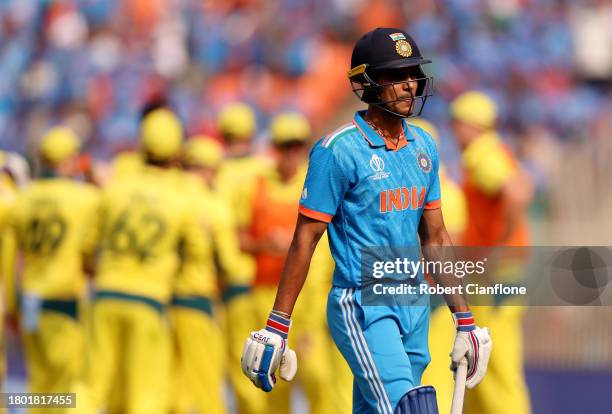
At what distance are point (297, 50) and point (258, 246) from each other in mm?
9996

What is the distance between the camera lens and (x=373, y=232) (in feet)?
18.4

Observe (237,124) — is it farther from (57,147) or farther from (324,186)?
(324,186)

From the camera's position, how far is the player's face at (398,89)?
5691 millimetres

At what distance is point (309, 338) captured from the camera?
32.2 feet

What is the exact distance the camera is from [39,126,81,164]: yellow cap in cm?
999

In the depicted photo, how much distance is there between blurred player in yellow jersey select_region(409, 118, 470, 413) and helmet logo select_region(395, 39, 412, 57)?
2.33m

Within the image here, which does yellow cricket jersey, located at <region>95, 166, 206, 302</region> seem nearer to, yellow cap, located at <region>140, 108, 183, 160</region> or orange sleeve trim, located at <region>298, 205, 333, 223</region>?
yellow cap, located at <region>140, 108, 183, 160</region>

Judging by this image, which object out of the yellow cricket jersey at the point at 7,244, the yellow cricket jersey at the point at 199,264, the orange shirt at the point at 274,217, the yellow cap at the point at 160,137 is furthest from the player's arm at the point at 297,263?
the yellow cricket jersey at the point at 7,244

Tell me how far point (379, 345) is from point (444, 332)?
11.6 feet

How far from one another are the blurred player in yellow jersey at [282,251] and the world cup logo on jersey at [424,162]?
3957 millimetres

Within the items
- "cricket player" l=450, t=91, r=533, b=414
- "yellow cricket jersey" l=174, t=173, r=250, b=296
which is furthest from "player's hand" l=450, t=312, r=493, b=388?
"yellow cricket jersey" l=174, t=173, r=250, b=296

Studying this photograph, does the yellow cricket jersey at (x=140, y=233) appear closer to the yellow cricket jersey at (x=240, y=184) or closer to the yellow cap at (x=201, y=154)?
the yellow cricket jersey at (x=240, y=184)

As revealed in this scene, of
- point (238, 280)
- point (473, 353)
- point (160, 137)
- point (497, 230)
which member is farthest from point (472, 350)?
point (238, 280)

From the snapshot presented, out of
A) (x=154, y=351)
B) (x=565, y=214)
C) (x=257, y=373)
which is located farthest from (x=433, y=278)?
(x=565, y=214)
